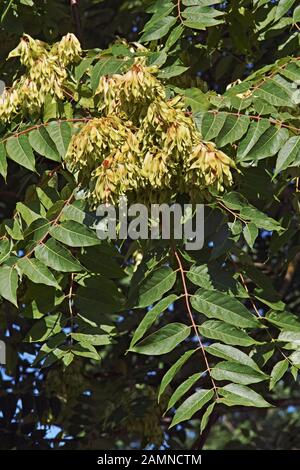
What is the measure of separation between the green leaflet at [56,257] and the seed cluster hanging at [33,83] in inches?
15.1

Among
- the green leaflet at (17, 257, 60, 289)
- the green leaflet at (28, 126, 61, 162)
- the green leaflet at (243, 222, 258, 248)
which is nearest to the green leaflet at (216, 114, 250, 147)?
the green leaflet at (243, 222, 258, 248)

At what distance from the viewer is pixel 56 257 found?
8.05 feet

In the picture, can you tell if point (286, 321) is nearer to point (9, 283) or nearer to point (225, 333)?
point (225, 333)

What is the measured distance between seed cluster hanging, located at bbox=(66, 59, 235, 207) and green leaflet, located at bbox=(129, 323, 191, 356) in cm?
38

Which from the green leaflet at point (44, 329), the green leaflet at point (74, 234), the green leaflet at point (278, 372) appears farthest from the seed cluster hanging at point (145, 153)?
the green leaflet at point (278, 372)

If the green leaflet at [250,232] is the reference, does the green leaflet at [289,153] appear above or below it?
above

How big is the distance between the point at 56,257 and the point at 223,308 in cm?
47

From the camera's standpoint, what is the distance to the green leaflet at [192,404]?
7.63 feet

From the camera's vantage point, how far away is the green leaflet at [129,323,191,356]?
2.38 meters

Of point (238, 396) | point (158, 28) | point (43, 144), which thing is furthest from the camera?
point (158, 28)

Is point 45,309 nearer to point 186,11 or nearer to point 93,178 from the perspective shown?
point 93,178

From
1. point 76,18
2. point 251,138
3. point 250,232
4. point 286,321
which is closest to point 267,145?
point 251,138
